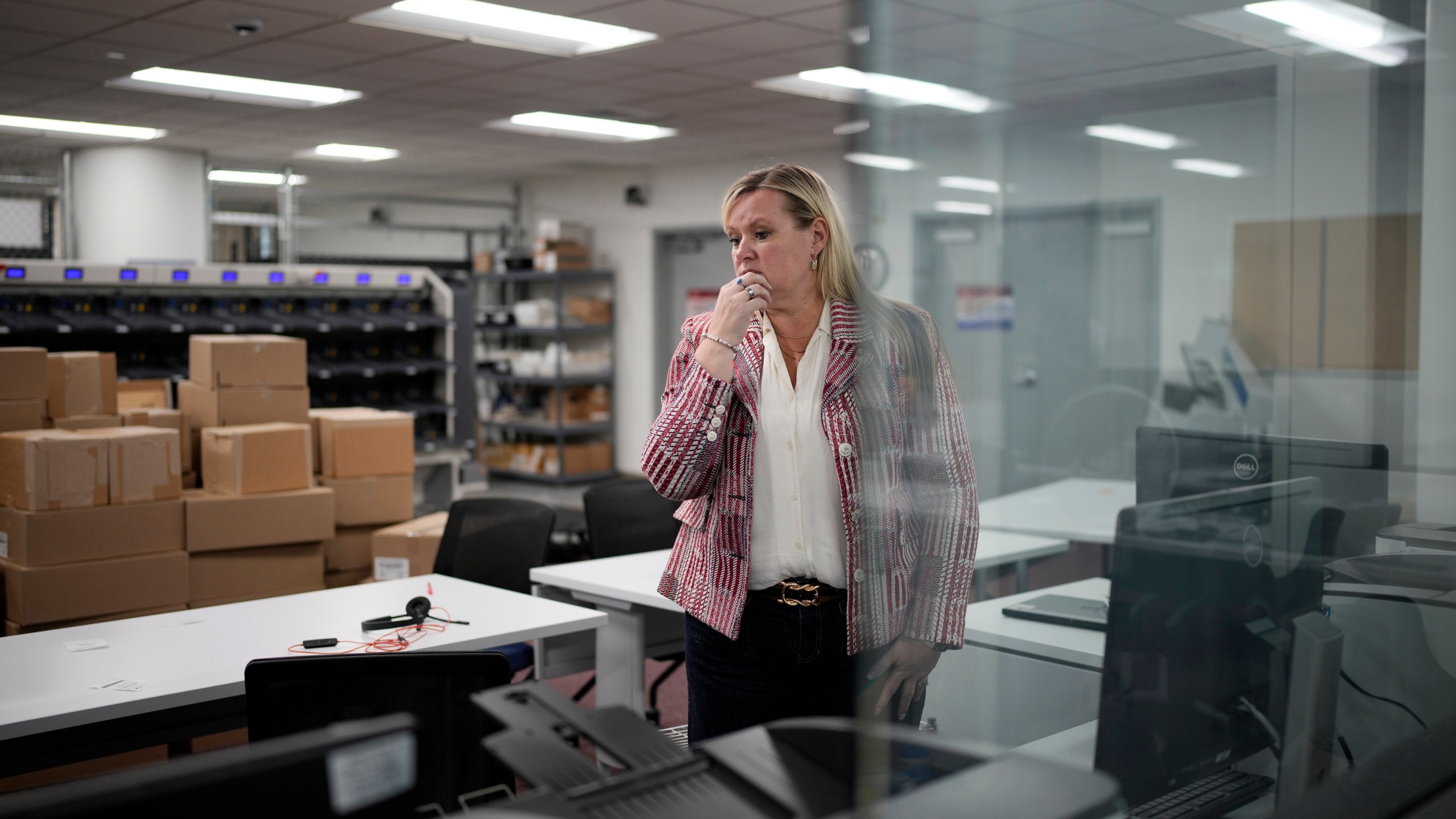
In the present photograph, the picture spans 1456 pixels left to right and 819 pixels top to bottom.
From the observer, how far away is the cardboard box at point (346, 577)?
13.1ft

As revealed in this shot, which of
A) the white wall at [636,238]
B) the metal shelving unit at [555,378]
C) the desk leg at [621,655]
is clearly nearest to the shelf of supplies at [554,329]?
the metal shelving unit at [555,378]

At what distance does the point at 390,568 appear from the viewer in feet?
12.4

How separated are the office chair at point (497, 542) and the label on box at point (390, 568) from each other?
390 millimetres

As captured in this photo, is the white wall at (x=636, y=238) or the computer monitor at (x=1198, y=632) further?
the white wall at (x=636, y=238)

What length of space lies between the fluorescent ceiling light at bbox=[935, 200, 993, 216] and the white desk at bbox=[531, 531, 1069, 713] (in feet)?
5.45

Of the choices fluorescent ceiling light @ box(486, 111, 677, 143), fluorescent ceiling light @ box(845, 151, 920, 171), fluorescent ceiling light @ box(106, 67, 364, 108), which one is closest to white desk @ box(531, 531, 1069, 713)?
fluorescent ceiling light @ box(845, 151, 920, 171)

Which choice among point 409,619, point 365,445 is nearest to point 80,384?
point 365,445

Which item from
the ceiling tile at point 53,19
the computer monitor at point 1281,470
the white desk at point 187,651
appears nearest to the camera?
the computer monitor at point 1281,470

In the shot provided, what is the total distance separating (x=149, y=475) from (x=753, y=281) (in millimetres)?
2528

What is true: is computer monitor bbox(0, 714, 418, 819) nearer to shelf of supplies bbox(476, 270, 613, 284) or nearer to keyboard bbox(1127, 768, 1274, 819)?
keyboard bbox(1127, 768, 1274, 819)

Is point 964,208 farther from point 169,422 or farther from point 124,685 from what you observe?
point 169,422

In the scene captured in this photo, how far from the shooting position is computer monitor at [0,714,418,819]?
2.17 feet

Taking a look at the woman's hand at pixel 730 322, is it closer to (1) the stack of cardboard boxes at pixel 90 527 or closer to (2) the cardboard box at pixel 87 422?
(1) the stack of cardboard boxes at pixel 90 527

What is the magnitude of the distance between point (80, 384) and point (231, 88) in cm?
308
